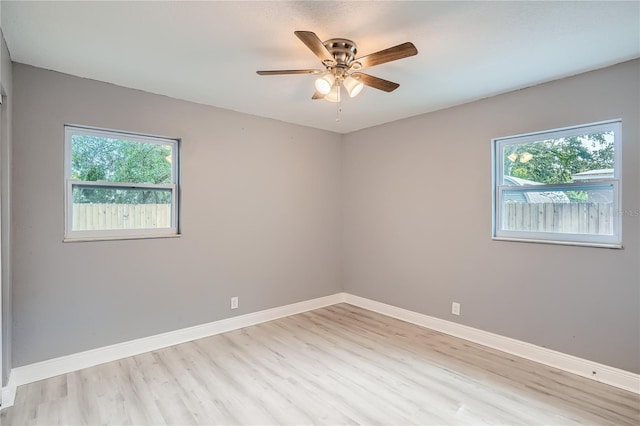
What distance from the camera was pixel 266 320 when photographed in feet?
12.8

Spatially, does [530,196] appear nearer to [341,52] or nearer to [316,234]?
[341,52]

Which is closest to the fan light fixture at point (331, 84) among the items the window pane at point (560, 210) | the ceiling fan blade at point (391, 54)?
the ceiling fan blade at point (391, 54)

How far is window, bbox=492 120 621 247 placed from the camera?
2.57 metres

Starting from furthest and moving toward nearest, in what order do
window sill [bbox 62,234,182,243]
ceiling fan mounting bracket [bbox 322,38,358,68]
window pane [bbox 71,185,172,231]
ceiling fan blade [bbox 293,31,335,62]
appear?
Answer: 1. window pane [bbox 71,185,172,231]
2. window sill [bbox 62,234,182,243]
3. ceiling fan mounting bracket [bbox 322,38,358,68]
4. ceiling fan blade [bbox 293,31,335,62]

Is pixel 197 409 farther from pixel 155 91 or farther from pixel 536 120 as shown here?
→ pixel 536 120

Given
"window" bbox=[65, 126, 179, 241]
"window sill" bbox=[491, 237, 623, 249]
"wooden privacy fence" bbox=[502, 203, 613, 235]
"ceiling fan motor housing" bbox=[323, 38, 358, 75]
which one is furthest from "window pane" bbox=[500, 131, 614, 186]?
"window" bbox=[65, 126, 179, 241]

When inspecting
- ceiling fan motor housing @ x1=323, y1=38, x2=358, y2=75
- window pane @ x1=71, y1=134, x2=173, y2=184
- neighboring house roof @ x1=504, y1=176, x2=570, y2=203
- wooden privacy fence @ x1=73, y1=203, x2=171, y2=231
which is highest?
ceiling fan motor housing @ x1=323, y1=38, x2=358, y2=75

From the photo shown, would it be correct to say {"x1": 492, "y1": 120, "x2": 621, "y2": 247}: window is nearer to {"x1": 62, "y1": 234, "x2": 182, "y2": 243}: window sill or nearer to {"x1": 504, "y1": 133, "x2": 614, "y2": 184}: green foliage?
{"x1": 504, "y1": 133, "x2": 614, "y2": 184}: green foliage

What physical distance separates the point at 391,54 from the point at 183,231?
2.54m

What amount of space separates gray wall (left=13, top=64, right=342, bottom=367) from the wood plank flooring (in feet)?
1.35

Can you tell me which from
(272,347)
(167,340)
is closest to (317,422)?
(272,347)

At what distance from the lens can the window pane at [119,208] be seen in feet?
9.25

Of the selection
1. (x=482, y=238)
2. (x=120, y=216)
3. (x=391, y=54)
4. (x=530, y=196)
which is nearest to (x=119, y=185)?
(x=120, y=216)

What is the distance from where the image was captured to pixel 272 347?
10.4 feet
